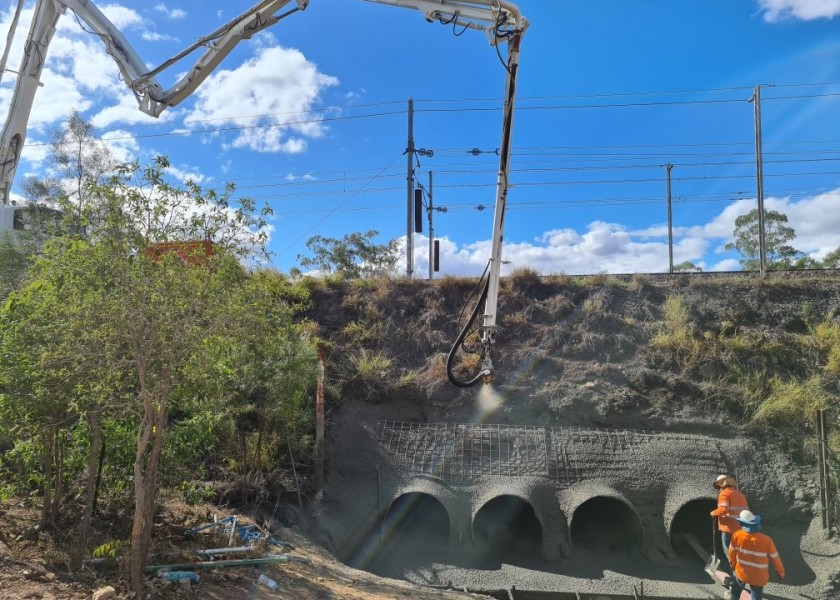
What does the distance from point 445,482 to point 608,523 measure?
300 centimetres

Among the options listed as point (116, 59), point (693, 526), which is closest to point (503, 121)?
point (693, 526)

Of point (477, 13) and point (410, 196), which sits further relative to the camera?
point (410, 196)

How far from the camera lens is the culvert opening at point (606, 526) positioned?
9.42m

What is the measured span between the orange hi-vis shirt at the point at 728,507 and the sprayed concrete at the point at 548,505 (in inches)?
50.2

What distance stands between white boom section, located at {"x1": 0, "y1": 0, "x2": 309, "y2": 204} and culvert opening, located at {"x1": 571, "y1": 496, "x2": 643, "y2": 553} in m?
10.5

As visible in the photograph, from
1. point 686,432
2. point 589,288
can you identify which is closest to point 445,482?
point 686,432

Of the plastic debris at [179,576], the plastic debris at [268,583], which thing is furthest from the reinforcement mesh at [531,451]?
the plastic debris at [179,576]

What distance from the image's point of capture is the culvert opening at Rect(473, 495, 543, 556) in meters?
9.46

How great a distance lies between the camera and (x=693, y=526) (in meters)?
9.72

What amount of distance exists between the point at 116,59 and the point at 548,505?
12758mm

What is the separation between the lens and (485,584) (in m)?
A: 8.53

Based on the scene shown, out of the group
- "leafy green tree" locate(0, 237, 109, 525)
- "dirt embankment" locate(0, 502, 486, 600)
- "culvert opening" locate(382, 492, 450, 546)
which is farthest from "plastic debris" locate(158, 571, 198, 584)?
"culvert opening" locate(382, 492, 450, 546)

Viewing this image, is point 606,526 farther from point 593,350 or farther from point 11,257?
point 11,257

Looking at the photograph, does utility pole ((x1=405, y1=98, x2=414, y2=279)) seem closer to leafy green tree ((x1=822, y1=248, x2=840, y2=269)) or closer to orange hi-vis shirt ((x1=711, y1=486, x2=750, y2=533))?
orange hi-vis shirt ((x1=711, y1=486, x2=750, y2=533))
